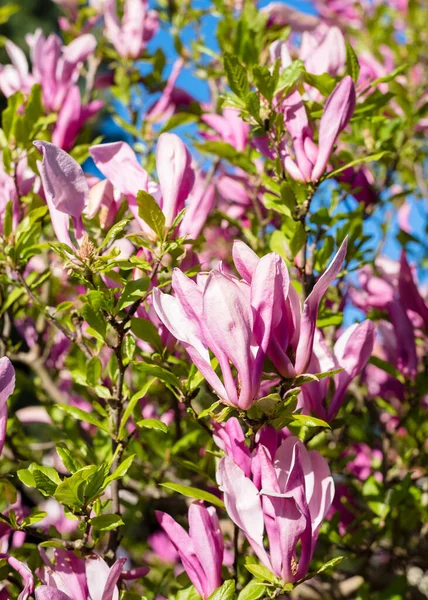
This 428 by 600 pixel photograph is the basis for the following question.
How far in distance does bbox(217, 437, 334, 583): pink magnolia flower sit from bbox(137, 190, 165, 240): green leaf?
31 cm

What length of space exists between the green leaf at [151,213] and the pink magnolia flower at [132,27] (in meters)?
1.17

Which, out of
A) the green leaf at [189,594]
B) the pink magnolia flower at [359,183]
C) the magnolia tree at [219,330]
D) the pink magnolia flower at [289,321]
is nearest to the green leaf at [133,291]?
the magnolia tree at [219,330]

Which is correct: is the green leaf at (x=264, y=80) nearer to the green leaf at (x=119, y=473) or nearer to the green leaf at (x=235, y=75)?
the green leaf at (x=235, y=75)

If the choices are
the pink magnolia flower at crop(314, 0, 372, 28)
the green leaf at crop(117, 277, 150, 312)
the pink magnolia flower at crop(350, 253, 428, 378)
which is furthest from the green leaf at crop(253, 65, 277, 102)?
the pink magnolia flower at crop(314, 0, 372, 28)

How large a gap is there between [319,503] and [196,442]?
27.9 inches

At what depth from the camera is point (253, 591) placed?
74cm

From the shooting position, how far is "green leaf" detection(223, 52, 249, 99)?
2.99 feet

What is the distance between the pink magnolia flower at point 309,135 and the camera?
885mm

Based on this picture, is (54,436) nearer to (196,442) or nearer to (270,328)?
(196,442)

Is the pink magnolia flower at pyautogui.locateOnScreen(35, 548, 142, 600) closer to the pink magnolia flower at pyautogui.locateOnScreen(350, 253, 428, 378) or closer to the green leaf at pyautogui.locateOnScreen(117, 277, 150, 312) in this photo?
the green leaf at pyautogui.locateOnScreen(117, 277, 150, 312)

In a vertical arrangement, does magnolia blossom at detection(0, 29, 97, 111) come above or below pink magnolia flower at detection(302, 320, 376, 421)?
above

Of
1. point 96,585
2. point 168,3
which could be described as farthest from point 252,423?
point 168,3

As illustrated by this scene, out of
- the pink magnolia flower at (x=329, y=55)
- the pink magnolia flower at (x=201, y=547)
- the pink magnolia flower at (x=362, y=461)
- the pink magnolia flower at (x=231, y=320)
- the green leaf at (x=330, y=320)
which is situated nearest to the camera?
the pink magnolia flower at (x=231, y=320)

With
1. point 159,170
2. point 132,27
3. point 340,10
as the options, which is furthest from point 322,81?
point 340,10
